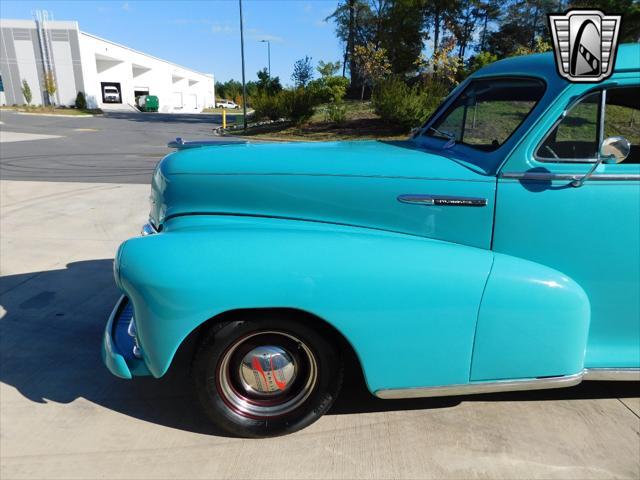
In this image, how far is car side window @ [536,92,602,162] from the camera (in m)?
2.20

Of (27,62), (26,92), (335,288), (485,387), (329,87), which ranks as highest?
(27,62)

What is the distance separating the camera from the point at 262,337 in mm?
2217

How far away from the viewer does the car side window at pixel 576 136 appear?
2.20 m

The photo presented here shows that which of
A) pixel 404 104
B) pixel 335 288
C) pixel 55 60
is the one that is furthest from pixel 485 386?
pixel 55 60

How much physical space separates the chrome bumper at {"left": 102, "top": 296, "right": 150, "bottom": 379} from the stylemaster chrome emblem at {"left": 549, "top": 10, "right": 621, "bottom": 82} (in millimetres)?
2437

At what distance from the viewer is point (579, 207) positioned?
215cm

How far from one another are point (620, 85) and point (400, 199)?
1121mm

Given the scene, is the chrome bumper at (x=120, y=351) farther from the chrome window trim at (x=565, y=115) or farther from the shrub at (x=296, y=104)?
the shrub at (x=296, y=104)

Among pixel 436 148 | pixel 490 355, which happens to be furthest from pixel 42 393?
pixel 436 148

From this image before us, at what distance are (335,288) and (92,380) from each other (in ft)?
5.65

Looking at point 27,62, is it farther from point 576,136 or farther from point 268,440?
point 576,136

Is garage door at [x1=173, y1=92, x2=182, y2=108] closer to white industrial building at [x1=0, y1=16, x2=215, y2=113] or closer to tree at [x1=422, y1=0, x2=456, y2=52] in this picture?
white industrial building at [x1=0, y1=16, x2=215, y2=113]

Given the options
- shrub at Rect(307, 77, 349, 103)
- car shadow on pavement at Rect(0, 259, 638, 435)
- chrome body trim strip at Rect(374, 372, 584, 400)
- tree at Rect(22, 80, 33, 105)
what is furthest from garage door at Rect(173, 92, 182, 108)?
chrome body trim strip at Rect(374, 372, 584, 400)

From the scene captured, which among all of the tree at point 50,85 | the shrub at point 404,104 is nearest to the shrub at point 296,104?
the shrub at point 404,104
